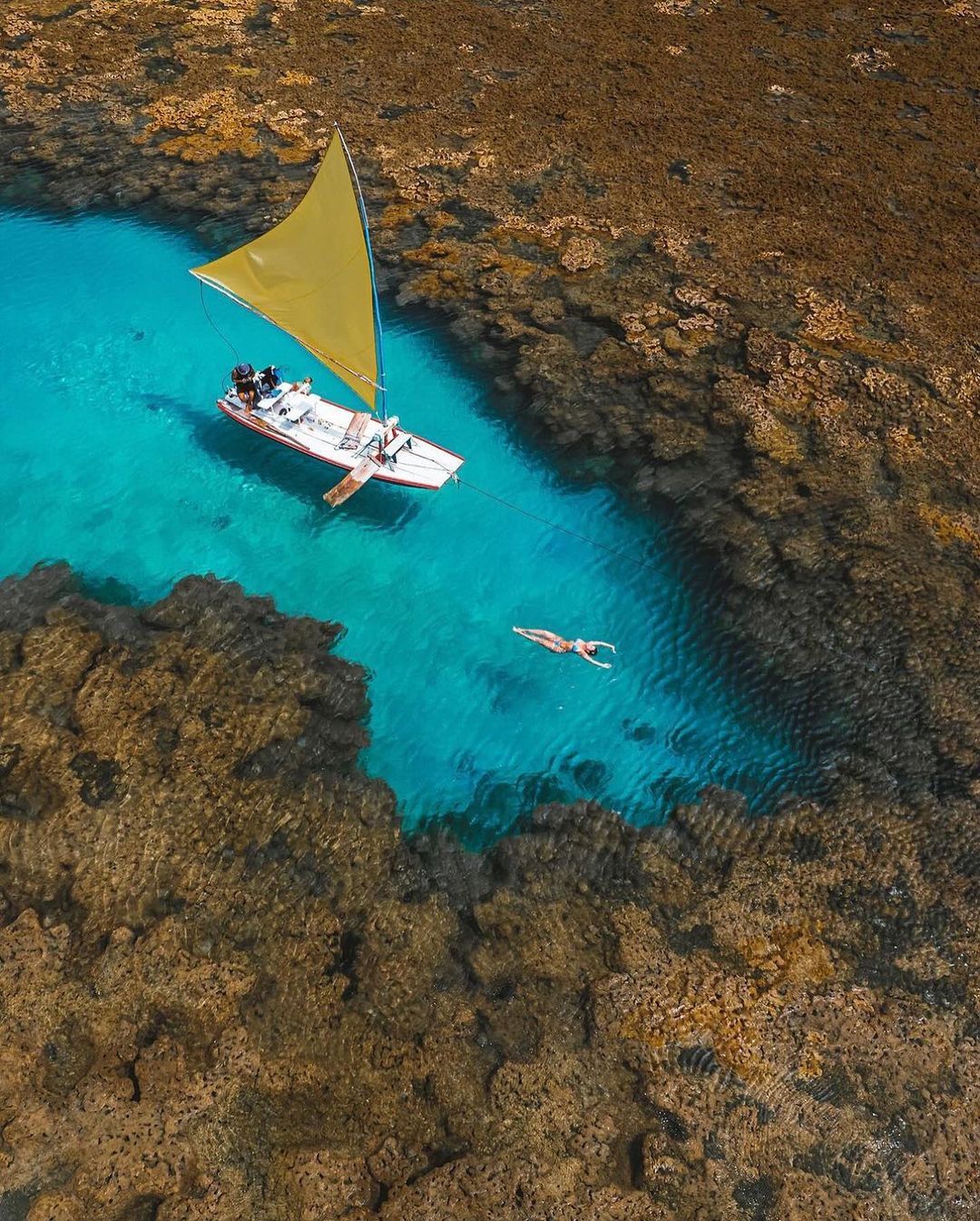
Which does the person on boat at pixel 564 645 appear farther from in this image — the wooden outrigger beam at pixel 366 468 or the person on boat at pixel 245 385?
the person on boat at pixel 245 385

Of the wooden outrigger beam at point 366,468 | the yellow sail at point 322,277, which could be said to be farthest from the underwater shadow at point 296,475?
the yellow sail at point 322,277

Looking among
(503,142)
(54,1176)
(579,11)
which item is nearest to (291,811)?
(54,1176)

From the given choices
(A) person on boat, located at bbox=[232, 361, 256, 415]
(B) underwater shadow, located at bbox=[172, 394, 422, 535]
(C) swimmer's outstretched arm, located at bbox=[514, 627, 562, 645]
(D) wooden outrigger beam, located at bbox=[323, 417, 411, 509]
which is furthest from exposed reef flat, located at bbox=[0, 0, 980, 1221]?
(A) person on boat, located at bbox=[232, 361, 256, 415]

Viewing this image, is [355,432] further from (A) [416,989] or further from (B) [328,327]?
(A) [416,989]

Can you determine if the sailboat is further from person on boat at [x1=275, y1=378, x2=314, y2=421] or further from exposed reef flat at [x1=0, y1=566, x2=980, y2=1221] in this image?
exposed reef flat at [x1=0, y1=566, x2=980, y2=1221]

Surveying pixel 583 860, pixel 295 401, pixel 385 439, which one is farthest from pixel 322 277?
pixel 583 860

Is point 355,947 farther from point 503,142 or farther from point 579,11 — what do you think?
point 579,11
